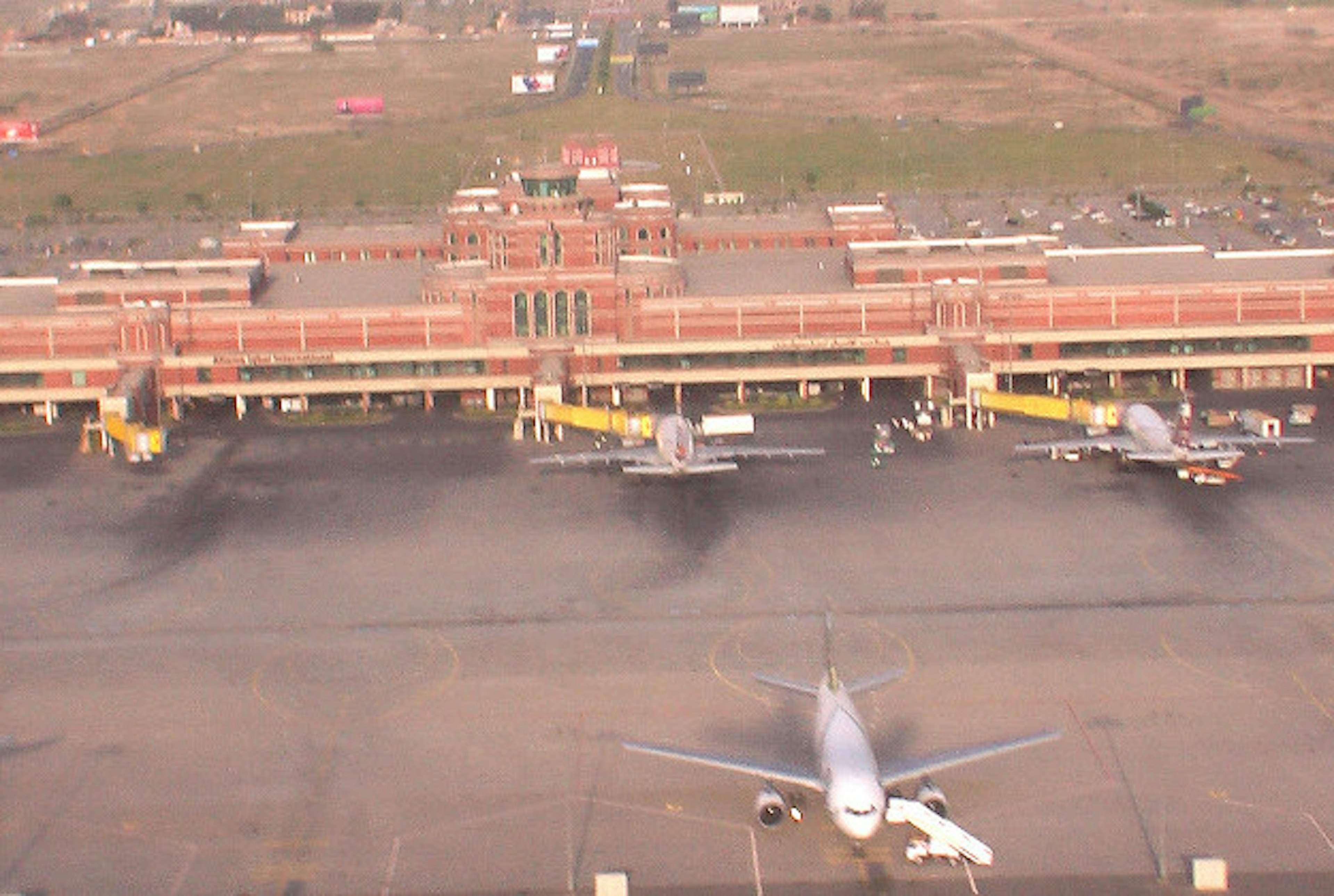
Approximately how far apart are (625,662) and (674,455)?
1125 inches

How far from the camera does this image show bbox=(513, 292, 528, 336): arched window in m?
139

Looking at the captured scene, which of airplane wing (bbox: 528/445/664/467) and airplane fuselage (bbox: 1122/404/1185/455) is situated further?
airplane wing (bbox: 528/445/664/467)

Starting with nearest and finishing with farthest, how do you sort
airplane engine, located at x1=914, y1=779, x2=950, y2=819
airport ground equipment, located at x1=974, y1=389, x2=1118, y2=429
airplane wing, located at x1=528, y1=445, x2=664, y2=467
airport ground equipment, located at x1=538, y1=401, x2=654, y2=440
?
1. airplane engine, located at x1=914, y1=779, x2=950, y2=819
2. airplane wing, located at x1=528, y1=445, x2=664, y2=467
3. airport ground equipment, located at x1=974, y1=389, x2=1118, y2=429
4. airport ground equipment, located at x1=538, y1=401, x2=654, y2=440

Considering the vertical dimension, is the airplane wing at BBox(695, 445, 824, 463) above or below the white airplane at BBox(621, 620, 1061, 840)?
above

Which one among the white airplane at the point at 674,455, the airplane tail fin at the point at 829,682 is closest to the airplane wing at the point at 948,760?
the airplane tail fin at the point at 829,682

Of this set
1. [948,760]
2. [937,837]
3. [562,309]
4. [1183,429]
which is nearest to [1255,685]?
[948,760]

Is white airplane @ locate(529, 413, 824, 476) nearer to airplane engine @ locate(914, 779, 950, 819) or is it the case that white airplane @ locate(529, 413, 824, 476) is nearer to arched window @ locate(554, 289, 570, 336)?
arched window @ locate(554, 289, 570, 336)

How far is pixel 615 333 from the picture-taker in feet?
459

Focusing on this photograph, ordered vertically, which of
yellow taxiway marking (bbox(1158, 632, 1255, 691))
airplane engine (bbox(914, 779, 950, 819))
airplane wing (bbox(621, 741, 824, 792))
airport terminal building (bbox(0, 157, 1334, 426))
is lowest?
yellow taxiway marking (bbox(1158, 632, 1255, 691))

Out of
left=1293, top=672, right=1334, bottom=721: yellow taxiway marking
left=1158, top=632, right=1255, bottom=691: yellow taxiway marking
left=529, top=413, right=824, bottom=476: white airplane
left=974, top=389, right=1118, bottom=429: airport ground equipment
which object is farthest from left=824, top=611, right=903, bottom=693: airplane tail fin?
left=974, top=389, right=1118, bottom=429: airport ground equipment

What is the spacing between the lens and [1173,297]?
14112cm

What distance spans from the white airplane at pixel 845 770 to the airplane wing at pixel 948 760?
0.03 meters

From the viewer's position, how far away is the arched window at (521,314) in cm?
13862

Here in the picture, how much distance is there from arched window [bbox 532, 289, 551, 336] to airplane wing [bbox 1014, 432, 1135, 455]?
116ft
